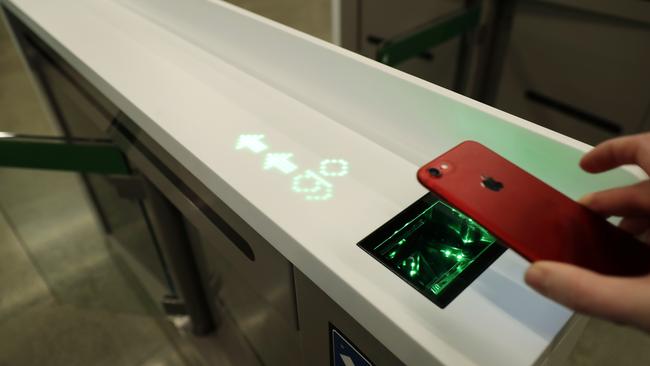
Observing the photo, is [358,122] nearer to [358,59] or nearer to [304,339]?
[358,59]

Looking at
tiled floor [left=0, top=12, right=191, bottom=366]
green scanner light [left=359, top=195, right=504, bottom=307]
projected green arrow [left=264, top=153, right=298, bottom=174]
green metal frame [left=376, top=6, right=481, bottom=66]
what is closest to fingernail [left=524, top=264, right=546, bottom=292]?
green scanner light [left=359, top=195, right=504, bottom=307]

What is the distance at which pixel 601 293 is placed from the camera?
255 mm

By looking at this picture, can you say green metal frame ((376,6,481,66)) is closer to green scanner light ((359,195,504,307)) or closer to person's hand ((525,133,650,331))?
green scanner light ((359,195,504,307))

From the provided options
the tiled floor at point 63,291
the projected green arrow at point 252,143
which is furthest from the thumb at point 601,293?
the tiled floor at point 63,291

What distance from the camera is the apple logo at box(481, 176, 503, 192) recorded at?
1.12ft

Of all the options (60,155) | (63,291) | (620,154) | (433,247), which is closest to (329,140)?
(433,247)

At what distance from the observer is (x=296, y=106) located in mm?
605

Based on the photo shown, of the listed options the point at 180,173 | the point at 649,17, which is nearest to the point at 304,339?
the point at 180,173

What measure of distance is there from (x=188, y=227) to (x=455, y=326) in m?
0.68

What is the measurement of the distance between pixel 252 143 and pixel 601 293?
0.38 metres

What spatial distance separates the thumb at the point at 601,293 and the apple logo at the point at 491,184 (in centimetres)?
8

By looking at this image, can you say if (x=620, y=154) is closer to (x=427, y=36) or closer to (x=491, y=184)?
(x=491, y=184)

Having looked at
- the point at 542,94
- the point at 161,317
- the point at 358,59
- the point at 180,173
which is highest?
the point at 358,59

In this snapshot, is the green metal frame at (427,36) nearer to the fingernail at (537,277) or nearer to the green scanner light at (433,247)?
the green scanner light at (433,247)
